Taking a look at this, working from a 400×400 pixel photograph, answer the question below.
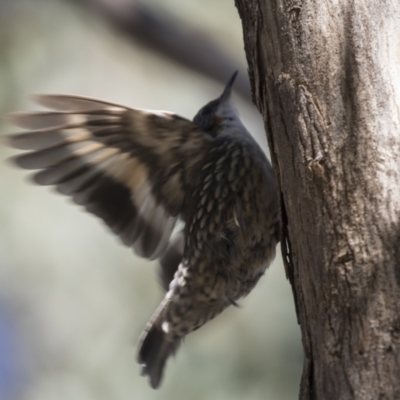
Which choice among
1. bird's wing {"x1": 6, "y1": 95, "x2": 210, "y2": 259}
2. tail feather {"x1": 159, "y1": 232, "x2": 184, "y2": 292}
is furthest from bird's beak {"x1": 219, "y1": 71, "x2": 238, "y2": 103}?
tail feather {"x1": 159, "y1": 232, "x2": 184, "y2": 292}

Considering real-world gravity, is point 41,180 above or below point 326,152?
below

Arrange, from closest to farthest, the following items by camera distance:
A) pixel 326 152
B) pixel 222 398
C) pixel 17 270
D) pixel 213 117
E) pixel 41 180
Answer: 1. pixel 326 152
2. pixel 41 180
3. pixel 213 117
4. pixel 222 398
5. pixel 17 270

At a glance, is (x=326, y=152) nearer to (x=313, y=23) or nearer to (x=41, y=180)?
(x=313, y=23)

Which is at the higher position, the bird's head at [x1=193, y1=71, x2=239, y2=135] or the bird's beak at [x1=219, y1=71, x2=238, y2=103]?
the bird's beak at [x1=219, y1=71, x2=238, y2=103]

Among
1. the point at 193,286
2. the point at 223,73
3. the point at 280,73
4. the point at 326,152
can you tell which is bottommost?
the point at 193,286

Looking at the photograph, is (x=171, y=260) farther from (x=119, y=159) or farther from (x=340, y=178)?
(x=340, y=178)

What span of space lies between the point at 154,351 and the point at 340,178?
1670 mm

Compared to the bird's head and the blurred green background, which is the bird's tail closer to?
the bird's head

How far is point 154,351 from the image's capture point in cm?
323

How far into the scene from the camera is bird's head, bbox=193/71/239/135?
3.52m

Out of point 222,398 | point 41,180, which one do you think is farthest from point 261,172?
point 222,398

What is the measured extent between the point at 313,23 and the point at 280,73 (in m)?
0.16

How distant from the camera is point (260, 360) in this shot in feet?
18.1

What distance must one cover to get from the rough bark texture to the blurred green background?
3.22m
